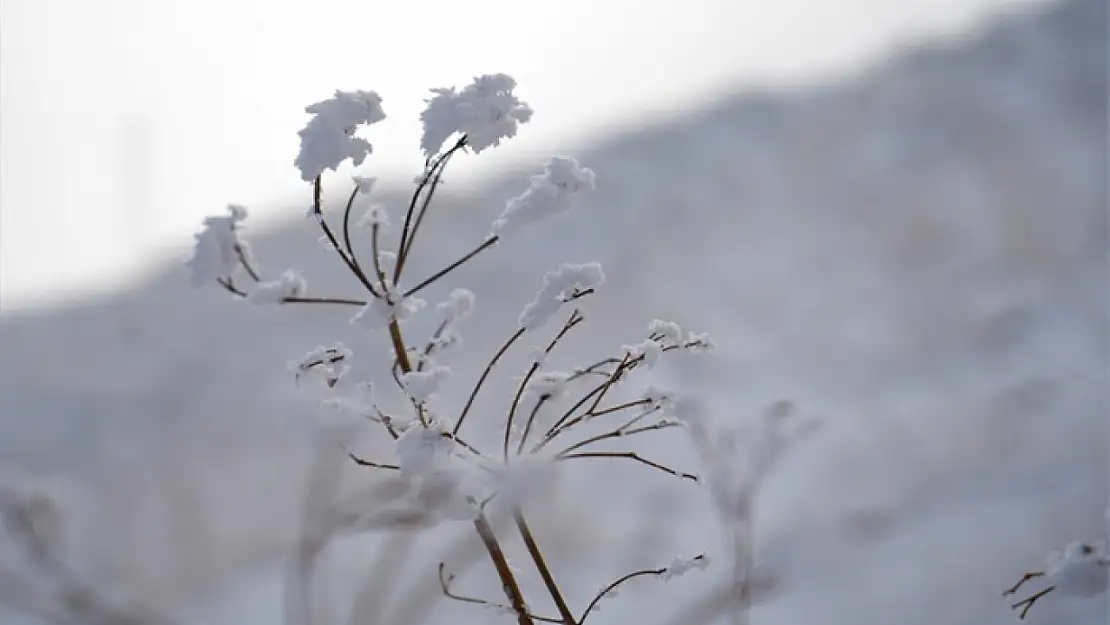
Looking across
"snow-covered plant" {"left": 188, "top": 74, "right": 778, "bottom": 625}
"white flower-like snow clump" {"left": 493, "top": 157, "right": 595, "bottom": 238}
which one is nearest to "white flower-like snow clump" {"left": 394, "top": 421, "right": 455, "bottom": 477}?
"snow-covered plant" {"left": 188, "top": 74, "right": 778, "bottom": 625}

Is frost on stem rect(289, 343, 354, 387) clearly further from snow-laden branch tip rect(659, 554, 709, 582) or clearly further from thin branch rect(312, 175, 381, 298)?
snow-laden branch tip rect(659, 554, 709, 582)

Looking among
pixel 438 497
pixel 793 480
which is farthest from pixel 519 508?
pixel 793 480

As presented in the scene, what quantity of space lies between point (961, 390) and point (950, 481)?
2.03 ft

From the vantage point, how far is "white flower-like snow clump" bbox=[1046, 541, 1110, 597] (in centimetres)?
58

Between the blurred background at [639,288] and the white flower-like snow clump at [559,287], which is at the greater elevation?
the blurred background at [639,288]

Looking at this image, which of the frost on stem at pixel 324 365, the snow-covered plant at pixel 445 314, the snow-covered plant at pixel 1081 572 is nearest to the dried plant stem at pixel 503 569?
the snow-covered plant at pixel 445 314

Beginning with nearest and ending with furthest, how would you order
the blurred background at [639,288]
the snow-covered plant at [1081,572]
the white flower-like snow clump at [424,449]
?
the white flower-like snow clump at [424,449]
the snow-covered plant at [1081,572]
the blurred background at [639,288]

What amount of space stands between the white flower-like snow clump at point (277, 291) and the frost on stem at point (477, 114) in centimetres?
11

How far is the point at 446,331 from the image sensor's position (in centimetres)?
55

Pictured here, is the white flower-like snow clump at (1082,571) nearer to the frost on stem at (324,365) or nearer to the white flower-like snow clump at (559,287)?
the white flower-like snow clump at (559,287)

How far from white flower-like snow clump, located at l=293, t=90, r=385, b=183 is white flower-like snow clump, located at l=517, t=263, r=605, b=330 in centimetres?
13

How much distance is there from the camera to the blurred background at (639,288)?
49.6 inches

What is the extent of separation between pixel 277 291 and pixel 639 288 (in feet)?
10.7

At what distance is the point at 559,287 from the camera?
20.4 inches
